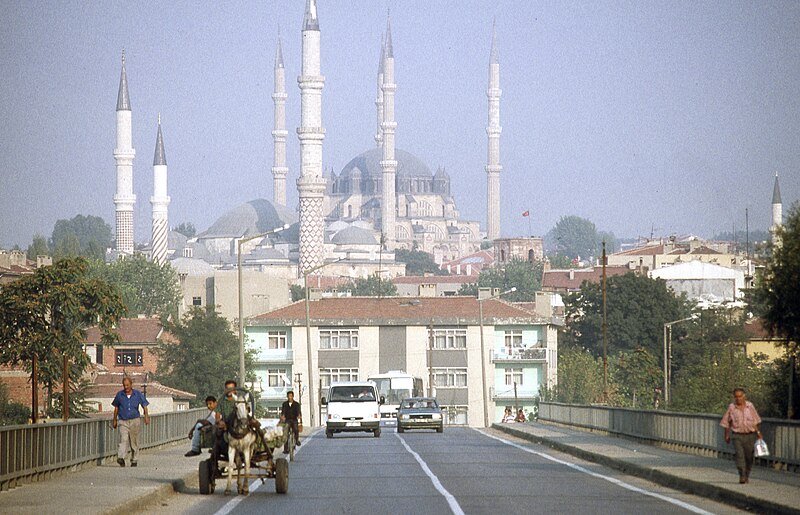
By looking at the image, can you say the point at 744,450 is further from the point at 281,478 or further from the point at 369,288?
the point at 369,288

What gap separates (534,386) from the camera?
9250 centimetres

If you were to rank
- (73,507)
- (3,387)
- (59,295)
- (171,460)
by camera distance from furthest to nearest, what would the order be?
(3,387) < (59,295) < (171,460) < (73,507)

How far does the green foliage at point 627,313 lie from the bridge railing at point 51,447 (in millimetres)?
81169

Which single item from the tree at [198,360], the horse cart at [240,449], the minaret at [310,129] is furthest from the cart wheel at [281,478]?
the minaret at [310,129]

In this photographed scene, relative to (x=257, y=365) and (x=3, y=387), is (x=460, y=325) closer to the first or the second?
(x=257, y=365)

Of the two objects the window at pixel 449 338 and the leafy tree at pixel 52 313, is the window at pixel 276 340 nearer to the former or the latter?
the window at pixel 449 338

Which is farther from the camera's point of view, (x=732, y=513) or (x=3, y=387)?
(x=3, y=387)

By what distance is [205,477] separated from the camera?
18.8 m

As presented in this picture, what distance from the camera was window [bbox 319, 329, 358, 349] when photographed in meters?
91.6

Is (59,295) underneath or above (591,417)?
above

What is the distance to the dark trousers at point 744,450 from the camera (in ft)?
61.6

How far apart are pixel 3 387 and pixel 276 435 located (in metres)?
35.7

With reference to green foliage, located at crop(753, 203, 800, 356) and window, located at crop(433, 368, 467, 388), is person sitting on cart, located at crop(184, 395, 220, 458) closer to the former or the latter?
green foliage, located at crop(753, 203, 800, 356)

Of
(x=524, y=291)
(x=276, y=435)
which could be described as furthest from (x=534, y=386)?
(x=524, y=291)
